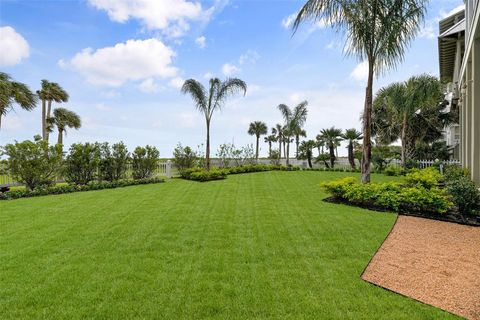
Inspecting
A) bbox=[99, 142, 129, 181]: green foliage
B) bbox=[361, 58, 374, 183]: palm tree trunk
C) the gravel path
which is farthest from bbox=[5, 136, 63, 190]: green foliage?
the gravel path

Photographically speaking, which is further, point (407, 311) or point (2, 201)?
point (2, 201)

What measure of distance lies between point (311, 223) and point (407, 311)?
9.95 feet

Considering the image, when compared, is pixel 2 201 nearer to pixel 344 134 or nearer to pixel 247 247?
pixel 247 247

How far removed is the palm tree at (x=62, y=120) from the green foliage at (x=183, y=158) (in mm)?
14833

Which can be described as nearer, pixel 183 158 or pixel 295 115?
pixel 183 158

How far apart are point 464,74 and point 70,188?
52.9 ft

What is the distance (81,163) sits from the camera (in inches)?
461

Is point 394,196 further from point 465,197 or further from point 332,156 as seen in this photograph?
point 332,156

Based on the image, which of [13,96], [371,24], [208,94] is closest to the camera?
[371,24]

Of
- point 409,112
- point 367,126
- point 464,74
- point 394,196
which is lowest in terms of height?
point 394,196

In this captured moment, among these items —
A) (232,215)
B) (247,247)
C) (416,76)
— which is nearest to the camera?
(247,247)

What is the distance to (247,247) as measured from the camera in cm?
423

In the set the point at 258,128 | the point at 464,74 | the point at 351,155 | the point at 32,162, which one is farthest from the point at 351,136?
the point at 32,162

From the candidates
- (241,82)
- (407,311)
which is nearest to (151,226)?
(407,311)
